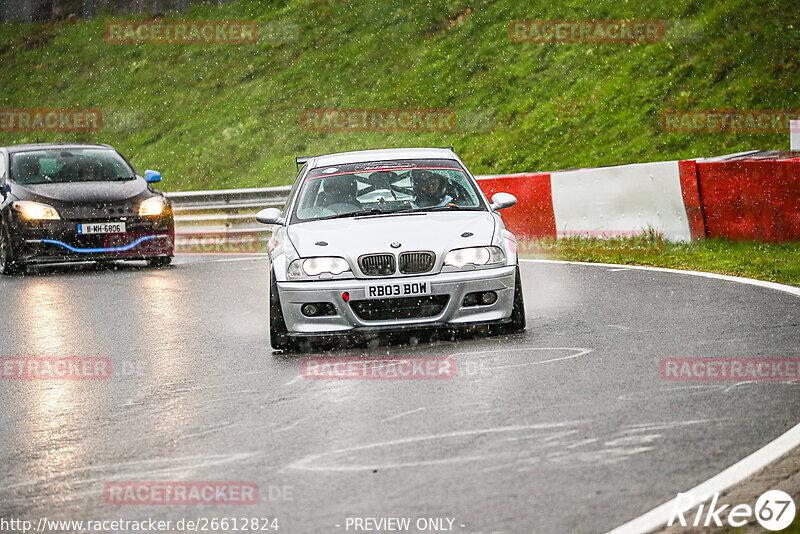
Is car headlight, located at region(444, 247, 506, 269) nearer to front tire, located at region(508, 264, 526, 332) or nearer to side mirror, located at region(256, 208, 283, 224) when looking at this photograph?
front tire, located at region(508, 264, 526, 332)

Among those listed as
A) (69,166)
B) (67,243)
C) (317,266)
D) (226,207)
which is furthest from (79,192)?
(317,266)

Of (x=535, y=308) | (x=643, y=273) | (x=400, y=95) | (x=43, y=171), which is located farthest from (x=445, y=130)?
(x=535, y=308)

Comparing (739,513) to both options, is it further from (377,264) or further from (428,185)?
(428,185)

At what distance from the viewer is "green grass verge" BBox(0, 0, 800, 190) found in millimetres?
24750

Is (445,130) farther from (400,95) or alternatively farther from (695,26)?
(695,26)

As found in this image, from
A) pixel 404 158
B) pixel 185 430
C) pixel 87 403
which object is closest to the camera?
pixel 185 430

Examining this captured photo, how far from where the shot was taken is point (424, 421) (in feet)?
21.8

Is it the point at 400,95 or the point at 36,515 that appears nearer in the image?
the point at 36,515

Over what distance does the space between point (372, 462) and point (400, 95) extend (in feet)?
85.1

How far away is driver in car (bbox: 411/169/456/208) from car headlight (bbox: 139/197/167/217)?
761 cm

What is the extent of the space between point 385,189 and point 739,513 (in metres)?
6.18

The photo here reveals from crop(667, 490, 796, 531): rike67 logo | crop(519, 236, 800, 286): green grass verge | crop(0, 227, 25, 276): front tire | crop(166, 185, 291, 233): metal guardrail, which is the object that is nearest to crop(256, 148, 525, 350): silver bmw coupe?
crop(519, 236, 800, 286): green grass verge

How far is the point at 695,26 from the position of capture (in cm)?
2664

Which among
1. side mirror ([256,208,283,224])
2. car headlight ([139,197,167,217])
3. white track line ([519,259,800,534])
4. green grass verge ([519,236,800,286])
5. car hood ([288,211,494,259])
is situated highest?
car headlight ([139,197,167,217])
